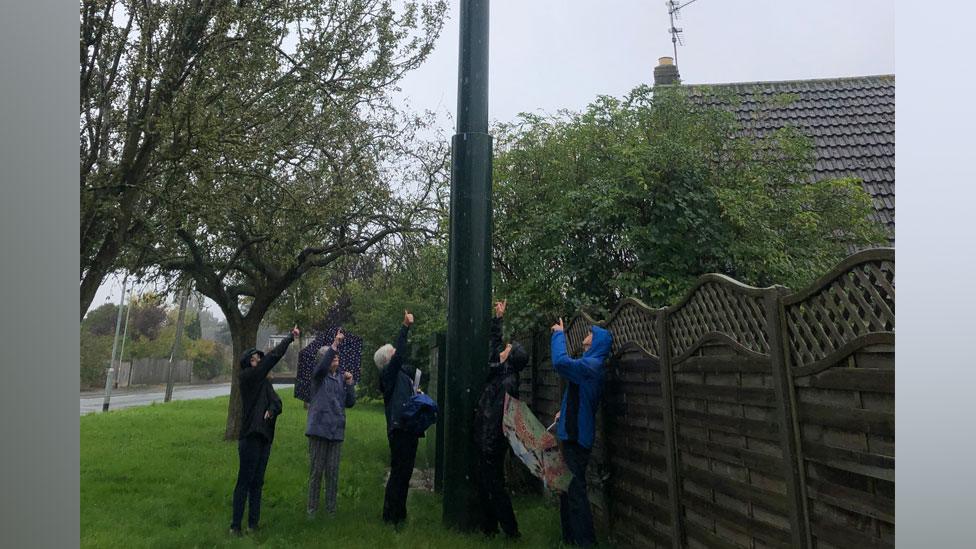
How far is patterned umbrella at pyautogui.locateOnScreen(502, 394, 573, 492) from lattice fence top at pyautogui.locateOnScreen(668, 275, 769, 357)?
1.28 meters

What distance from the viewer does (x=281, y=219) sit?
349 inches

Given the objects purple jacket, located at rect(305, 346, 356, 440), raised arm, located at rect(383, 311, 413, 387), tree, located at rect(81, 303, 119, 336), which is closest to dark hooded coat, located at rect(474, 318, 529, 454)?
raised arm, located at rect(383, 311, 413, 387)

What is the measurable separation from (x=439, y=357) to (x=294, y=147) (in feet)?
8.52

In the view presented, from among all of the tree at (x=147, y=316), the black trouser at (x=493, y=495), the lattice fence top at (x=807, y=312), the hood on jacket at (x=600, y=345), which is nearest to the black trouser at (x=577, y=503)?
the black trouser at (x=493, y=495)

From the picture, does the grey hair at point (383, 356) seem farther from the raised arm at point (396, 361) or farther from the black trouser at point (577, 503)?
the black trouser at point (577, 503)

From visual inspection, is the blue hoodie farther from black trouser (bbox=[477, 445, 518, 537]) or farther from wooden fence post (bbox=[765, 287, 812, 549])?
wooden fence post (bbox=[765, 287, 812, 549])

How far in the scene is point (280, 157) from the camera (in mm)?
6992

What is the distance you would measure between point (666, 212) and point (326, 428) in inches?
128

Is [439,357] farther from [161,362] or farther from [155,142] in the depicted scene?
[161,362]

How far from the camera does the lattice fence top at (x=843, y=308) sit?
2141 millimetres

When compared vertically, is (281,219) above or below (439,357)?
above

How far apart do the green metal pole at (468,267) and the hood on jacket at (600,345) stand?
66 centimetres
